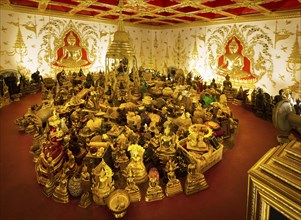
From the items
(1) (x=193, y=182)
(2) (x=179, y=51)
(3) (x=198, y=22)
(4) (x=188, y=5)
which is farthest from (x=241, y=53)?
(1) (x=193, y=182)

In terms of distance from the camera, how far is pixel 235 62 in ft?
23.7

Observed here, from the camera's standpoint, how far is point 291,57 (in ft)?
18.8

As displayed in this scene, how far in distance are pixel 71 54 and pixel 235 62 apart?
5945 mm

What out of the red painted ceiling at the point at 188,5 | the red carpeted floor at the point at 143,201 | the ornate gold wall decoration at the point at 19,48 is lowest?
the red carpeted floor at the point at 143,201

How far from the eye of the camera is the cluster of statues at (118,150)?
7.22 ft

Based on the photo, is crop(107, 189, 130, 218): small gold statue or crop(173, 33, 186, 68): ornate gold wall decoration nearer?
crop(107, 189, 130, 218): small gold statue

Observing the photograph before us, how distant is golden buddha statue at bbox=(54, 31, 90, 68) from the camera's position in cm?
775

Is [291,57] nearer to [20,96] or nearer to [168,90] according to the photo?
[168,90]

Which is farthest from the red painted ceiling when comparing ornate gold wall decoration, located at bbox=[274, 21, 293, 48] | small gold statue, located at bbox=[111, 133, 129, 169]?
small gold statue, located at bbox=[111, 133, 129, 169]

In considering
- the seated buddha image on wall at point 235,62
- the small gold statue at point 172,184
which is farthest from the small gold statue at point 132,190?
the seated buddha image on wall at point 235,62

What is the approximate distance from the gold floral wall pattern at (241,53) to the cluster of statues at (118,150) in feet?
10.8

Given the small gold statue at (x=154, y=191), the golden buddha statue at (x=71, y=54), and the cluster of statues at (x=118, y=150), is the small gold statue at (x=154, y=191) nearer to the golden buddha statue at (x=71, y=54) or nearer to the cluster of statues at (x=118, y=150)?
the cluster of statues at (x=118, y=150)

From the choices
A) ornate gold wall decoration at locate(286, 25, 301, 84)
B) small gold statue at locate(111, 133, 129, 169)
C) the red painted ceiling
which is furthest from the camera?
ornate gold wall decoration at locate(286, 25, 301, 84)

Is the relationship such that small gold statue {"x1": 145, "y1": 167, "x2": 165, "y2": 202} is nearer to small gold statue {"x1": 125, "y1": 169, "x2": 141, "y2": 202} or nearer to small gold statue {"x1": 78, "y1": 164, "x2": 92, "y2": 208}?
small gold statue {"x1": 125, "y1": 169, "x2": 141, "y2": 202}
